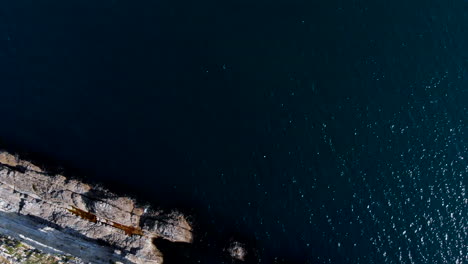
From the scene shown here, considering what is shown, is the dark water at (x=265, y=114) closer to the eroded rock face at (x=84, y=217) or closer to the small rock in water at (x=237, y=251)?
the small rock in water at (x=237, y=251)

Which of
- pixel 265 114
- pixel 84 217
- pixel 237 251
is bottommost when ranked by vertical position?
pixel 237 251

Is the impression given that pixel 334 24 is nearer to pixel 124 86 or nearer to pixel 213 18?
pixel 213 18

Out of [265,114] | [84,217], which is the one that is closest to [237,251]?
[265,114]

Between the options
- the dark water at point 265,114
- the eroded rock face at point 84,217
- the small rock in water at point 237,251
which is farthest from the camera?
the dark water at point 265,114

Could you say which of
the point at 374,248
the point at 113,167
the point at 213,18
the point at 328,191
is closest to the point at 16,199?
the point at 113,167

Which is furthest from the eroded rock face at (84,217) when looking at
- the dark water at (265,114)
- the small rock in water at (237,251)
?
the small rock in water at (237,251)

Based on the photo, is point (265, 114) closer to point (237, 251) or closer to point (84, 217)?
point (237, 251)

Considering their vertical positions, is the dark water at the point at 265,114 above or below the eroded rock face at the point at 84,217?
above
